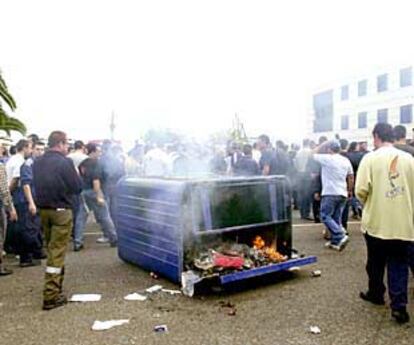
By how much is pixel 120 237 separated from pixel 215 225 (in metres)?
1.76

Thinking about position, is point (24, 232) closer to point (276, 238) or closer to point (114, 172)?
point (114, 172)

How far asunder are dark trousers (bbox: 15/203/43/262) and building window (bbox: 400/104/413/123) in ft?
95.8

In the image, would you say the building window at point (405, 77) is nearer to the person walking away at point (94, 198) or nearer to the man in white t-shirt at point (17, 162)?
the person walking away at point (94, 198)

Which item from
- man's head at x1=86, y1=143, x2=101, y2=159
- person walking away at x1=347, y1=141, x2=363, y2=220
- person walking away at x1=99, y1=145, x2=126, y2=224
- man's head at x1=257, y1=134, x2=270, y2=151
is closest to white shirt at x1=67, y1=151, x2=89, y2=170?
man's head at x1=86, y1=143, x2=101, y2=159

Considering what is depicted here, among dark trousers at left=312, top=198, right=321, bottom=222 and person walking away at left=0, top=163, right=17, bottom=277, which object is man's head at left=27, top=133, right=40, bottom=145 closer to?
person walking away at left=0, top=163, right=17, bottom=277

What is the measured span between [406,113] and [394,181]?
31.3 metres

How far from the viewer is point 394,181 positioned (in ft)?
14.3

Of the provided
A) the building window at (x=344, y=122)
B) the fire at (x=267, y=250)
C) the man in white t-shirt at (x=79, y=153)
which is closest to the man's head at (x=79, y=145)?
the man in white t-shirt at (x=79, y=153)

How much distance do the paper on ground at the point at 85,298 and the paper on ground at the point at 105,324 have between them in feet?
2.19

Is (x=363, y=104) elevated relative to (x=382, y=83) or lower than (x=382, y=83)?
lower

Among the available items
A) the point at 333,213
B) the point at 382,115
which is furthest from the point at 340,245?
the point at 382,115

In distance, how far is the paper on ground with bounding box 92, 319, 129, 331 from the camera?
428 cm

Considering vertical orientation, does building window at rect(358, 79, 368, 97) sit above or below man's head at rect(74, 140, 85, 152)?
above

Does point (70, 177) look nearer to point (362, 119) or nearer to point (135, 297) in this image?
point (135, 297)
